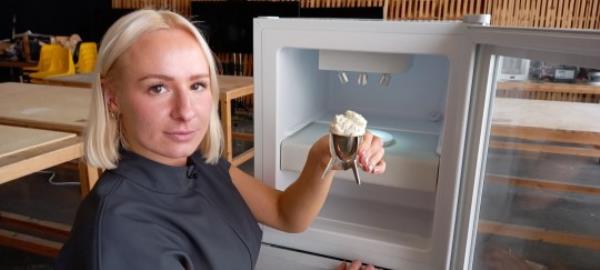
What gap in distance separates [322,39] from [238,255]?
0.61 meters

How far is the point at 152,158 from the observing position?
103 cm

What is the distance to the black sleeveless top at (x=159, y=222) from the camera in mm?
864

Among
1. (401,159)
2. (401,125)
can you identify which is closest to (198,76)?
(401,159)

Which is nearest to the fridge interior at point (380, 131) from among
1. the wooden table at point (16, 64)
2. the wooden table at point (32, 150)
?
the wooden table at point (32, 150)

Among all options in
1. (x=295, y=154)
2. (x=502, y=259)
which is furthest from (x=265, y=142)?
(x=502, y=259)

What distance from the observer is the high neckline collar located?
3.19 feet

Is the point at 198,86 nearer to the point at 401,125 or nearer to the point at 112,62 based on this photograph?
the point at 112,62

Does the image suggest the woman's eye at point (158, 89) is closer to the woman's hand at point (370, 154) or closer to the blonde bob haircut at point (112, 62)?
the blonde bob haircut at point (112, 62)

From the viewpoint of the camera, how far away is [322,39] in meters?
1.26

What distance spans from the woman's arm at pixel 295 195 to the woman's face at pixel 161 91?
34 cm

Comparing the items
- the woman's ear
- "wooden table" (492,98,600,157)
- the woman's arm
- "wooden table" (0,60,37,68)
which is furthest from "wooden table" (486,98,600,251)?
"wooden table" (0,60,37,68)

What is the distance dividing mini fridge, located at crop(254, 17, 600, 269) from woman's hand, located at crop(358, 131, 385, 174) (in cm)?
23

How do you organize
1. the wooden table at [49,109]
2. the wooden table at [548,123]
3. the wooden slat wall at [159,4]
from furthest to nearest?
the wooden slat wall at [159,4] < the wooden table at [49,109] < the wooden table at [548,123]

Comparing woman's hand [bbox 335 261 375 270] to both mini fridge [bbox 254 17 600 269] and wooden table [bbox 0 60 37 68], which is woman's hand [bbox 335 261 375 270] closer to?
mini fridge [bbox 254 17 600 269]
